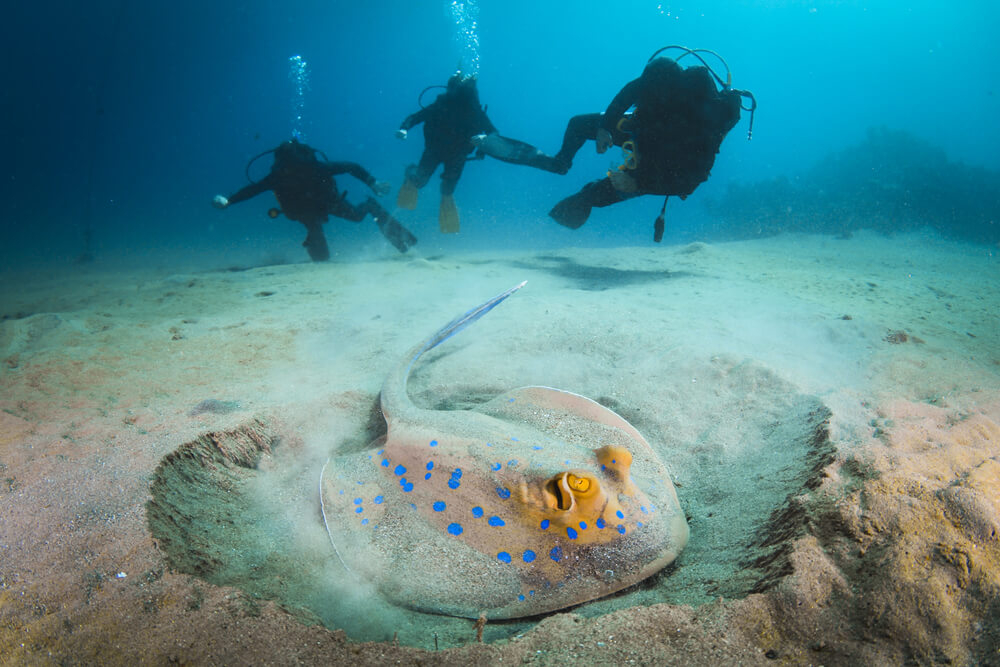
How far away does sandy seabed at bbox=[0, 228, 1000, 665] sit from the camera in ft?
5.15

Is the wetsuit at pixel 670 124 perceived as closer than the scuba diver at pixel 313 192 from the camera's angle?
Yes

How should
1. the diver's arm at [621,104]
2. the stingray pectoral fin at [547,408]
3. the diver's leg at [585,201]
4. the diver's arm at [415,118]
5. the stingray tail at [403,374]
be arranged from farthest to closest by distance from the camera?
the diver's arm at [415,118] → the diver's leg at [585,201] → the diver's arm at [621,104] → the stingray tail at [403,374] → the stingray pectoral fin at [547,408]

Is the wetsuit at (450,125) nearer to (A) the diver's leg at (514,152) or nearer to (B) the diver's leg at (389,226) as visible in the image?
(B) the diver's leg at (389,226)

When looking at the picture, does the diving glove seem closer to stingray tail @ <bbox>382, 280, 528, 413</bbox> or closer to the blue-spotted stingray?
stingray tail @ <bbox>382, 280, 528, 413</bbox>

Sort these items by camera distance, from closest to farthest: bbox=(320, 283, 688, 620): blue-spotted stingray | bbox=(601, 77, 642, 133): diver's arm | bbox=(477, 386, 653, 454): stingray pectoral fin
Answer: bbox=(320, 283, 688, 620): blue-spotted stingray, bbox=(477, 386, 653, 454): stingray pectoral fin, bbox=(601, 77, 642, 133): diver's arm

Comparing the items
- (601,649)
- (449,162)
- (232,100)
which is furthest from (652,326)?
(232,100)

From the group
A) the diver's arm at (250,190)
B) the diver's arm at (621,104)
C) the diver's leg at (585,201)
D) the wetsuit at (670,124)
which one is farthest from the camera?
the diver's arm at (250,190)

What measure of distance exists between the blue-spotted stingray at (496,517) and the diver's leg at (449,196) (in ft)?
32.0

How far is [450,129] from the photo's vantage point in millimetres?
11914

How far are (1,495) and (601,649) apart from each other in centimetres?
307

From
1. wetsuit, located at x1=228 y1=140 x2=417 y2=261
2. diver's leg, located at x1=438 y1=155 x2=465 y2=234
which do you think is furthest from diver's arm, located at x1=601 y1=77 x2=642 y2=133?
wetsuit, located at x1=228 y1=140 x2=417 y2=261

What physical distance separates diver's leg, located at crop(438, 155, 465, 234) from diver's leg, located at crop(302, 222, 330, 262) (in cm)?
349

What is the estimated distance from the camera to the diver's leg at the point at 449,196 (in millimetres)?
11758

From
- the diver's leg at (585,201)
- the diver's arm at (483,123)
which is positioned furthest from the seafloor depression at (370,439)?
the diver's arm at (483,123)
